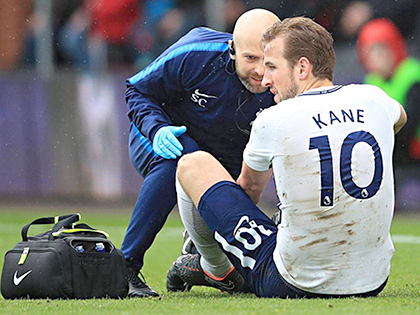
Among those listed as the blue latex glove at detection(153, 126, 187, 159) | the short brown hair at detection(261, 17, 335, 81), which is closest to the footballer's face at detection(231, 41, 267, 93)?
the blue latex glove at detection(153, 126, 187, 159)

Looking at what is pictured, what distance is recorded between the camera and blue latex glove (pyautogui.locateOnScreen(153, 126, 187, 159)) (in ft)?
15.4

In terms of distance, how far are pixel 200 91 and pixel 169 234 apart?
4.03 meters

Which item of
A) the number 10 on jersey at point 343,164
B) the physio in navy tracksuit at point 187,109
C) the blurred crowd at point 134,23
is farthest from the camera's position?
the blurred crowd at point 134,23

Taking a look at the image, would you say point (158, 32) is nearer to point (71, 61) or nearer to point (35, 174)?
point (71, 61)

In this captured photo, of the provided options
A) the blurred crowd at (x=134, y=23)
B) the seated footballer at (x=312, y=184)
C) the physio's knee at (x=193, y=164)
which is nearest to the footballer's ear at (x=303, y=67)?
the seated footballer at (x=312, y=184)

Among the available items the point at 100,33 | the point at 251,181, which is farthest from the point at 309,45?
the point at 100,33

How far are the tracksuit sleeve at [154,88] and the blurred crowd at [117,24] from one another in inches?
248

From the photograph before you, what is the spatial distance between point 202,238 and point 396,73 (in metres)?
5.91

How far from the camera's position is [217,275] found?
4.69 m

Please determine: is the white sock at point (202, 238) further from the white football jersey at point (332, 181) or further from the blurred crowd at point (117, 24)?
the blurred crowd at point (117, 24)

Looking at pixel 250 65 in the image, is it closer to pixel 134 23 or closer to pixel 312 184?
pixel 312 184

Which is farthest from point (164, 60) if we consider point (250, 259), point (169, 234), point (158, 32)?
point (158, 32)

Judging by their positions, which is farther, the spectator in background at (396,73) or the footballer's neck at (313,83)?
the spectator in background at (396,73)

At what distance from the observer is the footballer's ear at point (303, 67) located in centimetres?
384
